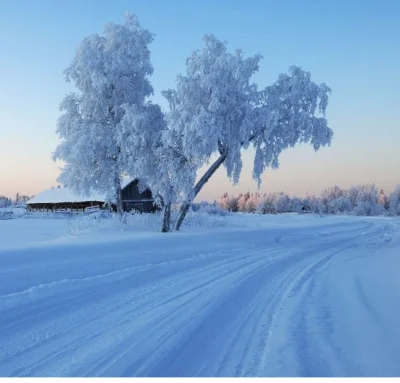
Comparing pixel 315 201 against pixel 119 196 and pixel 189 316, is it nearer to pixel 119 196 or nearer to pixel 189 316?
pixel 119 196

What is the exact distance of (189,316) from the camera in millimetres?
6395

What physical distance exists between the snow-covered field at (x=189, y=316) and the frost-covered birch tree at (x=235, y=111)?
832cm

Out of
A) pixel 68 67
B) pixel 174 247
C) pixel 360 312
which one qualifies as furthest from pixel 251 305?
pixel 68 67

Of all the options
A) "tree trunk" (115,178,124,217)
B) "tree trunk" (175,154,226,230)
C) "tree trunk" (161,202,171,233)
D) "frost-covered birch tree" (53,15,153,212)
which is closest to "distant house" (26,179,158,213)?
"tree trunk" (115,178,124,217)

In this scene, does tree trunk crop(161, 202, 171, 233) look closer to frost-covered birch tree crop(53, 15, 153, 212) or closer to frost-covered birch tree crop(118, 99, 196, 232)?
frost-covered birch tree crop(118, 99, 196, 232)

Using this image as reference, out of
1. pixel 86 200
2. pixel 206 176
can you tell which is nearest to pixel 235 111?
pixel 206 176

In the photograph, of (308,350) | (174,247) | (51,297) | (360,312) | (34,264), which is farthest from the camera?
(174,247)

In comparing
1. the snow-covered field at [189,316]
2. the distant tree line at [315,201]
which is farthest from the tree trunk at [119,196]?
the distant tree line at [315,201]

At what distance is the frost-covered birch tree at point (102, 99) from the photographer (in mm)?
23438

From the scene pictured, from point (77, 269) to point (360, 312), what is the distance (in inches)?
242

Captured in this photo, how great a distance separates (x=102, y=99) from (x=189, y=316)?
19973mm

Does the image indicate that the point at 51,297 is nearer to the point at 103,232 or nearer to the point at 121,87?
the point at 103,232

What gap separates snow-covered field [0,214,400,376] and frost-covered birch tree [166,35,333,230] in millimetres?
8323

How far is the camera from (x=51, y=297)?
7.39 m
